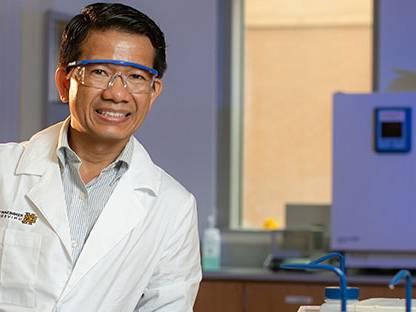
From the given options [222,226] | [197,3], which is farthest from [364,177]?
[197,3]

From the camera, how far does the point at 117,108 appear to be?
2.13 m

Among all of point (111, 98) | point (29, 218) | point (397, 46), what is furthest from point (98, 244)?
point (397, 46)

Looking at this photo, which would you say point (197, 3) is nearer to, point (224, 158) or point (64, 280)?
point (224, 158)

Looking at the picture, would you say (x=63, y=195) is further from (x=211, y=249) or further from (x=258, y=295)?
(x=211, y=249)

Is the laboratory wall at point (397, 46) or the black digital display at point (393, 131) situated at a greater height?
the laboratory wall at point (397, 46)

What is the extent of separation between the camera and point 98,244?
214cm

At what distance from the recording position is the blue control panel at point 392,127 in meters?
4.46

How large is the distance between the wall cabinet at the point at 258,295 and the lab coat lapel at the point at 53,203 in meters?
2.29

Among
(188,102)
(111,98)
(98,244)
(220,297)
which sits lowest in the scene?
(220,297)

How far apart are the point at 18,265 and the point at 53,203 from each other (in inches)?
6.0

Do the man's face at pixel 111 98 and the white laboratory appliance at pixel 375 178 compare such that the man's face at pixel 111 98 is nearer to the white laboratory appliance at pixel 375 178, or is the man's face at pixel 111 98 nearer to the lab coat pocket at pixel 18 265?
the lab coat pocket at pixel 18 265

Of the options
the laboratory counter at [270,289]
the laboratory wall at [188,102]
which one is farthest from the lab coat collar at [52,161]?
the laboratory wall at [188,102]

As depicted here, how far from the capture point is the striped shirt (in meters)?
2.18

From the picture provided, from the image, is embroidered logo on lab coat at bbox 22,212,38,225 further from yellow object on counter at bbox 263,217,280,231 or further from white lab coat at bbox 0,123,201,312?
yellow object on counter at bbox 263,217,280,231
